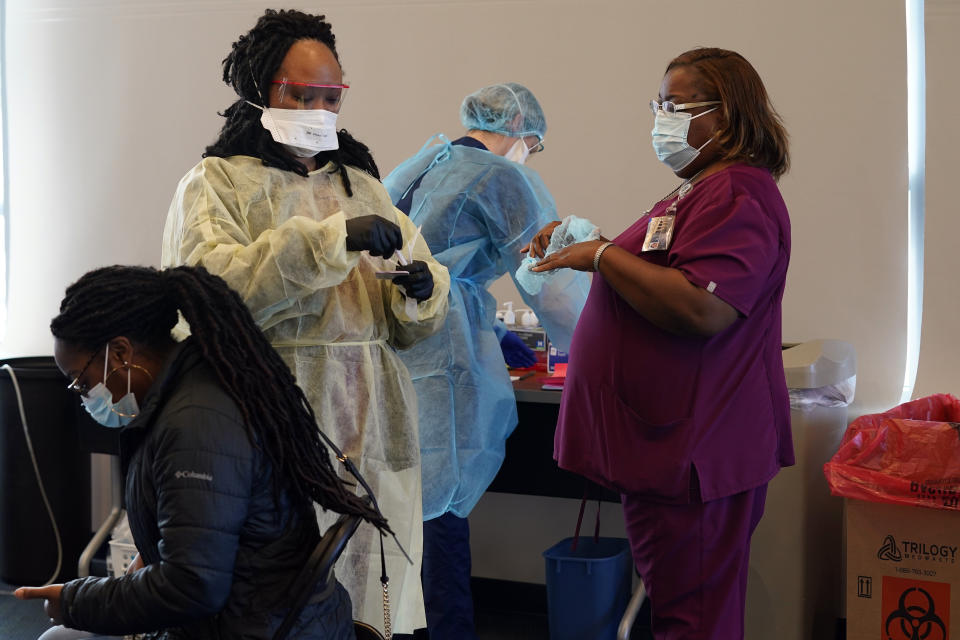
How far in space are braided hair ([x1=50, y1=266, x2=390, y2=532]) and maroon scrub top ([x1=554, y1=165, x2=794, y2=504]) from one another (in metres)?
0.51

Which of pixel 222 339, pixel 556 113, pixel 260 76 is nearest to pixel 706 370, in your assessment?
pixel 222 339

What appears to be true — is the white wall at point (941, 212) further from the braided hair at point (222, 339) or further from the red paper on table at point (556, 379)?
the braided hair at point (222, 339)

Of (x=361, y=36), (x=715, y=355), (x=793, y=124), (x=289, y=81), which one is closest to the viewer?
(x=715, y=355)

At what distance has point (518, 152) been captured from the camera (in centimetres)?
253

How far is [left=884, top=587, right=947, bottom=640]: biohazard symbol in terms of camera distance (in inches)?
85.6

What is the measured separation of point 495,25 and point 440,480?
5.89 ft

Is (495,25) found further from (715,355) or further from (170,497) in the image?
(170,497)

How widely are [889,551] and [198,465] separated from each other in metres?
1.78

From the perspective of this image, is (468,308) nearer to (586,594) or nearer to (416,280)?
(416,280)

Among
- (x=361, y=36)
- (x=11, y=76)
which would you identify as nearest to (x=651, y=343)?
(x=361, y=36)

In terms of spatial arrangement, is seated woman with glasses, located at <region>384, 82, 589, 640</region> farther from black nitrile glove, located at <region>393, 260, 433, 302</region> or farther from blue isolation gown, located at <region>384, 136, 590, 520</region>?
black nitrile glove, located at <region>393, 260, 433, 302</region>

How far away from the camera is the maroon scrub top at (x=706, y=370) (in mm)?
1505

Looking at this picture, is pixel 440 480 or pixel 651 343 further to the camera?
pixel 440 480

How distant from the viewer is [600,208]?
3.15m
